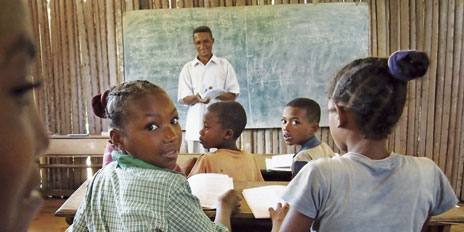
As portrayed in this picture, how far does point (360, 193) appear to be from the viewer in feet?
3.55

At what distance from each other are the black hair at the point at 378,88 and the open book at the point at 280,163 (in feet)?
3.97

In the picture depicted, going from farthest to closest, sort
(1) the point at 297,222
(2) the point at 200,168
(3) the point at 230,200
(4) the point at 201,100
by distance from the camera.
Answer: (4) the point at 201,100, (2) the point at 200,168, (3) the point at 230,200, (1) the point at 297,222

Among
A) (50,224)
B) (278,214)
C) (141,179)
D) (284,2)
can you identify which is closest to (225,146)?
(278,214)

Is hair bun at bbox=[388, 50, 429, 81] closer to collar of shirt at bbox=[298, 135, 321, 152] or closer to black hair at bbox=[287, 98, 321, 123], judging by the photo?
collar of shirt at bbox=[298, 135, 321, 152]

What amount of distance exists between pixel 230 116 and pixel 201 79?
2199 millimetres

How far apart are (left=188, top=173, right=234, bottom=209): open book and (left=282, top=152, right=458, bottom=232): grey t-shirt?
0.52 meters

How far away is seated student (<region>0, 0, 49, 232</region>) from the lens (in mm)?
219

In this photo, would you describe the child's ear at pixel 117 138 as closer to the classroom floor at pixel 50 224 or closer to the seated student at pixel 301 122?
the seated student at pixel 301 122

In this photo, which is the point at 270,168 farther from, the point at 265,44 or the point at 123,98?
the point at 265,44

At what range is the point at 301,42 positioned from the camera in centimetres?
459

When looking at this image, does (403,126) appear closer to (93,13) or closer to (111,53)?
(111,53)

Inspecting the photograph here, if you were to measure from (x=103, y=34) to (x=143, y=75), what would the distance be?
765 millimetres

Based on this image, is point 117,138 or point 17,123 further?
point 117,138

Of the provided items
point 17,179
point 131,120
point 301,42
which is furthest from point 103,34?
point 17,179
